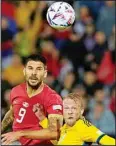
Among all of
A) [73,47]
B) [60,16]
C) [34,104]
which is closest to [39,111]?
[34,104]

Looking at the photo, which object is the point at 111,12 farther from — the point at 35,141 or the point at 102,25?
the point at 35,141

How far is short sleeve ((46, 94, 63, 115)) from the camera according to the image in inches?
285

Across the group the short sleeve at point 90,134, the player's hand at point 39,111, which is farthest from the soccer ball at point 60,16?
the short sleeve at point 90,134

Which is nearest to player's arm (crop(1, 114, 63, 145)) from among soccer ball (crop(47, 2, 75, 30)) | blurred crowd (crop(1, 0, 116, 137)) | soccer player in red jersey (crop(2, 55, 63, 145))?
soccer player in red jersey (crop(2, 55, 63, 145))

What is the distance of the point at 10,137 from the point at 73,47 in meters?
4.58

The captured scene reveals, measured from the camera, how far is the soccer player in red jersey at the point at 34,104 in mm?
7285

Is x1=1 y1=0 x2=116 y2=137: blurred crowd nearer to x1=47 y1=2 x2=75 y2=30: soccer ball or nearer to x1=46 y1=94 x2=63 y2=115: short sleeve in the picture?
x1=47 y1=2 x2=75 y2=30: soccer ball

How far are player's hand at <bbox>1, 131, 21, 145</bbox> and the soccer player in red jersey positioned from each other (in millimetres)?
245

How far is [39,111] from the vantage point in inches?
293

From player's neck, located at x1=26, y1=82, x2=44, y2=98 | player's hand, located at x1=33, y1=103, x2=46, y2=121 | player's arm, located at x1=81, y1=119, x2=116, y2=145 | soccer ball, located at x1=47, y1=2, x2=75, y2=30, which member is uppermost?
soccer ball, located at x1=47, y1=2, x2=75, y2=30

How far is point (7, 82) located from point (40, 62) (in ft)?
11.3

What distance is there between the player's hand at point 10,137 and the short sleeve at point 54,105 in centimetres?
41

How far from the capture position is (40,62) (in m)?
7.39

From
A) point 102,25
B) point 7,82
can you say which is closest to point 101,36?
point 102,25
